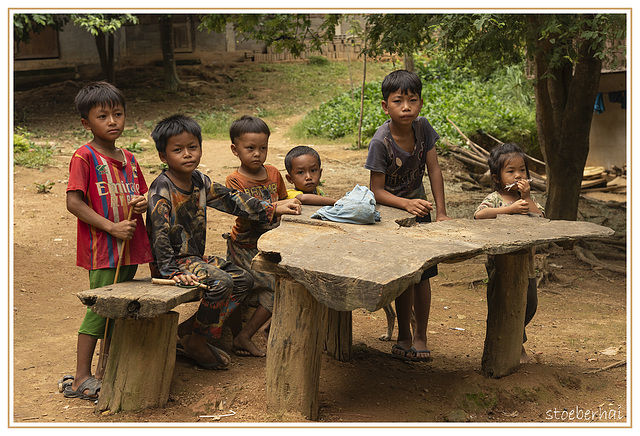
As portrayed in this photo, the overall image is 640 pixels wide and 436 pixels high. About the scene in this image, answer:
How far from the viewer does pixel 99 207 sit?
10.7 feet

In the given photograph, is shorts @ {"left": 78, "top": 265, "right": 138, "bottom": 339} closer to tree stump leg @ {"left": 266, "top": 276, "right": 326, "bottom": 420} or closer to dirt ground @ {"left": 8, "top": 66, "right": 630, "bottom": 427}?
dirt ground @ {"left": 8, "top": 66, "right": 630, "bottom": 427}

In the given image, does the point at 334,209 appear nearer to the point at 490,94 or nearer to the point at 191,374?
the point at 191,374

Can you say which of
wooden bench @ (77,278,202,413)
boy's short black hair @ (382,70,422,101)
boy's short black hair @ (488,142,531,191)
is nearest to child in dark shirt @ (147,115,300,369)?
wooden bench @ (77,278,202,413)

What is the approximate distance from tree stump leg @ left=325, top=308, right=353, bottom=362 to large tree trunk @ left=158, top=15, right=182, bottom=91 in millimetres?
13934

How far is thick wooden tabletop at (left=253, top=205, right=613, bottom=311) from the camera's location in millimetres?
2508

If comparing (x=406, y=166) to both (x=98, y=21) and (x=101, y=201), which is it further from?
(x=98, y=21)

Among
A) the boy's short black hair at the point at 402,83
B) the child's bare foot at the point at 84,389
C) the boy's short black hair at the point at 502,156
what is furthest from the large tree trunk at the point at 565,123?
the child's bare foot at the point at 84,389

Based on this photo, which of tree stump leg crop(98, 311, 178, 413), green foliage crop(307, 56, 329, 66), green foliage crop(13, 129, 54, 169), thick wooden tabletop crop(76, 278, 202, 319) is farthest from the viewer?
green foliage crop(307, 56, 329, 66)

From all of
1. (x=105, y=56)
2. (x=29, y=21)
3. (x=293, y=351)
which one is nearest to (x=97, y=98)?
(x=293, y=351)

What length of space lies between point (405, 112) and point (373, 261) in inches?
49.8

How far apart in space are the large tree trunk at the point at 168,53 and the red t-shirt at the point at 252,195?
13.7 m

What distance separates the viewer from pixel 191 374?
356 cm

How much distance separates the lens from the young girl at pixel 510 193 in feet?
12.4
